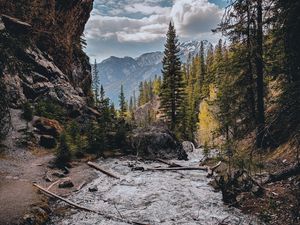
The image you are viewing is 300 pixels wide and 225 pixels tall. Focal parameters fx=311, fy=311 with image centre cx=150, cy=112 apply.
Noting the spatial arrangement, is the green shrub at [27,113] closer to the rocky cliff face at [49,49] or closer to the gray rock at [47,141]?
the rocky cliff face at [49,49]

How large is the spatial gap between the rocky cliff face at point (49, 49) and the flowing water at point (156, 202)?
1565 cm

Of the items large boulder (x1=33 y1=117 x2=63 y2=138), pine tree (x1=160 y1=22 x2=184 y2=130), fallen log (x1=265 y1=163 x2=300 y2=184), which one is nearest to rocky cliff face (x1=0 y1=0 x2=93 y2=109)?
large boulder (x1=33 y1=117 x2=63 y2=138)

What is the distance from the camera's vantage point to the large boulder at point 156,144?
2992 cm

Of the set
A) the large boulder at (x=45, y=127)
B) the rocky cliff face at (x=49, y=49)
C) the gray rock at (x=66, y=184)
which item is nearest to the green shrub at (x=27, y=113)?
the large boulder at (x=45, y=127)

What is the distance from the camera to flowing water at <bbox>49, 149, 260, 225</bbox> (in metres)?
12.1

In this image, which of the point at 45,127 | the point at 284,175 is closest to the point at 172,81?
the point at 45,127

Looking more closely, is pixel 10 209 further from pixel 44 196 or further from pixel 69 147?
pixel 69 147

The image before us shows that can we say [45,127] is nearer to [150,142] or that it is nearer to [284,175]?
[150,142]

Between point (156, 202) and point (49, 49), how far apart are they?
112 feet

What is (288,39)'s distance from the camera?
323 inches

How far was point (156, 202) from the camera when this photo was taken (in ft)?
47.9

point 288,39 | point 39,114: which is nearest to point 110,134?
point 39,114

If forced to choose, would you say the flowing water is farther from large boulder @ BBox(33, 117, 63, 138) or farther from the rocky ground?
large boulder @ BBox(33, 117, 63, 138)

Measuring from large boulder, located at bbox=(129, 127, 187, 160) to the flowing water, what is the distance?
8.43 m
